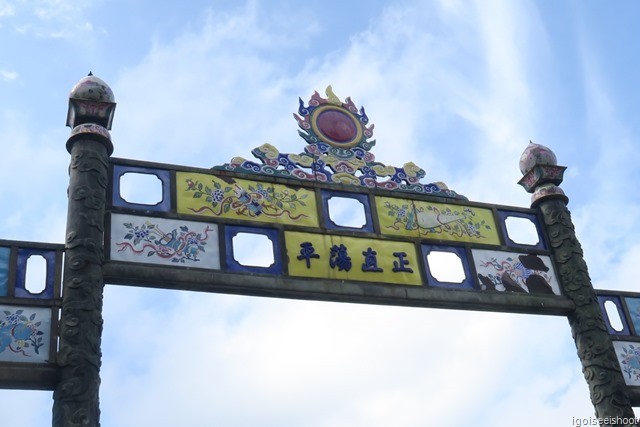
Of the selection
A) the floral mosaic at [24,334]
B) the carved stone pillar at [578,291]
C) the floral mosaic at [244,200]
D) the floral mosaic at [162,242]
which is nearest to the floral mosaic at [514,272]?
the carved stone pillar at [578,291]

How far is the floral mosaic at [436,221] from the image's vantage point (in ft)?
36.1

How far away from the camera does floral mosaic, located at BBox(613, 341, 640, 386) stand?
10.9 metres

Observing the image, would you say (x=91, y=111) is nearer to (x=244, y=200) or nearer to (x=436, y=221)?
(x=244, y=200)

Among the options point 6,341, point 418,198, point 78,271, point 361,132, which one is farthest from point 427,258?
point 6,341

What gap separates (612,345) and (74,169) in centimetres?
626

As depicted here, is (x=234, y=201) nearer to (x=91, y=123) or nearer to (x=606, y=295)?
(x=91, y=123)

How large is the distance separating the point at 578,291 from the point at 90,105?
590cm

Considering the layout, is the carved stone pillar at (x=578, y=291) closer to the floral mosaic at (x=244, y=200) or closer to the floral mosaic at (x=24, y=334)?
the floral mosaic at (x=244, y=200)

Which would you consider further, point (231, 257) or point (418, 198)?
point (418, 198)

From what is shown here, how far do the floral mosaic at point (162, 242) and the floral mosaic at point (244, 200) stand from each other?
0.27m


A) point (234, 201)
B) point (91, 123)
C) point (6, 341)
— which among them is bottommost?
point (6, 341)

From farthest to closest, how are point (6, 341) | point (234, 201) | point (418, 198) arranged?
point (418, 198) → point (234, 201) → point (6, 341)

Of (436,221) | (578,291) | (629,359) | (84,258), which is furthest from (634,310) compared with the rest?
(84,258)

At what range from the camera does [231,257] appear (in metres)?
9.83
